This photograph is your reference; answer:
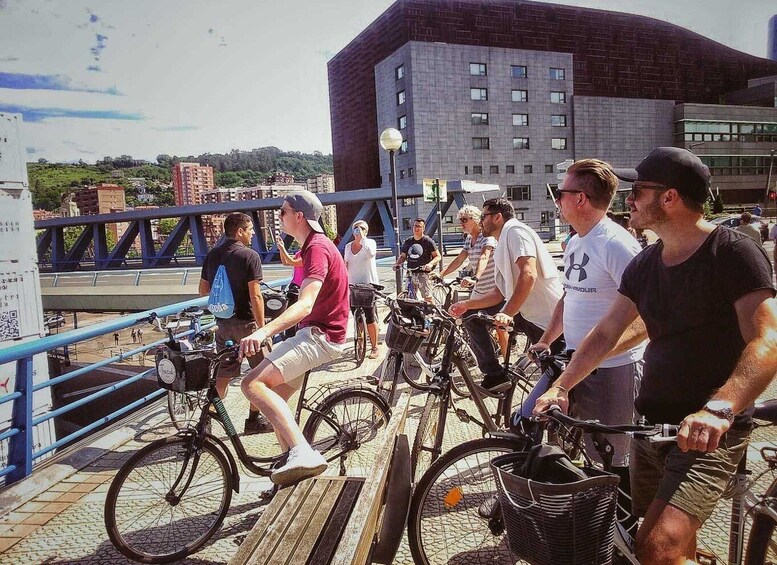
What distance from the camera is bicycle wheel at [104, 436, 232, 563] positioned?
2.89m

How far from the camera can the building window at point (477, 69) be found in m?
57.4

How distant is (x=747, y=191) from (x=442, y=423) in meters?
83.2

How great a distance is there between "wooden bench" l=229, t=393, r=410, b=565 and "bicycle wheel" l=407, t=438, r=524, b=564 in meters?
0.13

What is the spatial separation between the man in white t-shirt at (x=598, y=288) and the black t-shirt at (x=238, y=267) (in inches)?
112

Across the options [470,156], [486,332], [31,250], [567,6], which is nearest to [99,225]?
[470,156]

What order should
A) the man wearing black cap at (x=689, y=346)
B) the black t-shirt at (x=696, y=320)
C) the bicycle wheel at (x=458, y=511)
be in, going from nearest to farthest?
the man wearing black cap at (x=689, y=346)
the black t-shirt at (x=696, y=320)
the bicycle wheel at (x=458, y=511)

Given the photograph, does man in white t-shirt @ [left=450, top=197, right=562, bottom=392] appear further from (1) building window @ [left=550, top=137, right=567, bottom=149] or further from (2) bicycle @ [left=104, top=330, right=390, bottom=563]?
(1) building window @ [left=550, top=137, right=567, bottom=149]

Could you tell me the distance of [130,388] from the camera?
3159cm

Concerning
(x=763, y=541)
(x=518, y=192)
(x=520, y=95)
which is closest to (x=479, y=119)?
(x=520, y=95)

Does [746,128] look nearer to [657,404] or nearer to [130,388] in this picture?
[130,388]

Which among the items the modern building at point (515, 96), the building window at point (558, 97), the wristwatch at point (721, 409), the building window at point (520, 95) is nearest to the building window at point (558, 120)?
the modern building at point (515, 96)

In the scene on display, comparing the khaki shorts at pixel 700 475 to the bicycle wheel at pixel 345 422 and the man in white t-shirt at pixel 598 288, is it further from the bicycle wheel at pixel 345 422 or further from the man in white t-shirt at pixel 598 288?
the bicycle wheel at pixel 345 422

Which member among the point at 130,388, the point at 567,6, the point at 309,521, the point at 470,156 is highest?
the point at 567,6

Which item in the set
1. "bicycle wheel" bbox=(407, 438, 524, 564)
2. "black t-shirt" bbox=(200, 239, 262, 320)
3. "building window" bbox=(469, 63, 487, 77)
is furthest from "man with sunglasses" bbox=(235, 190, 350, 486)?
"building window" bbox=(469, 63, 487, 77)
